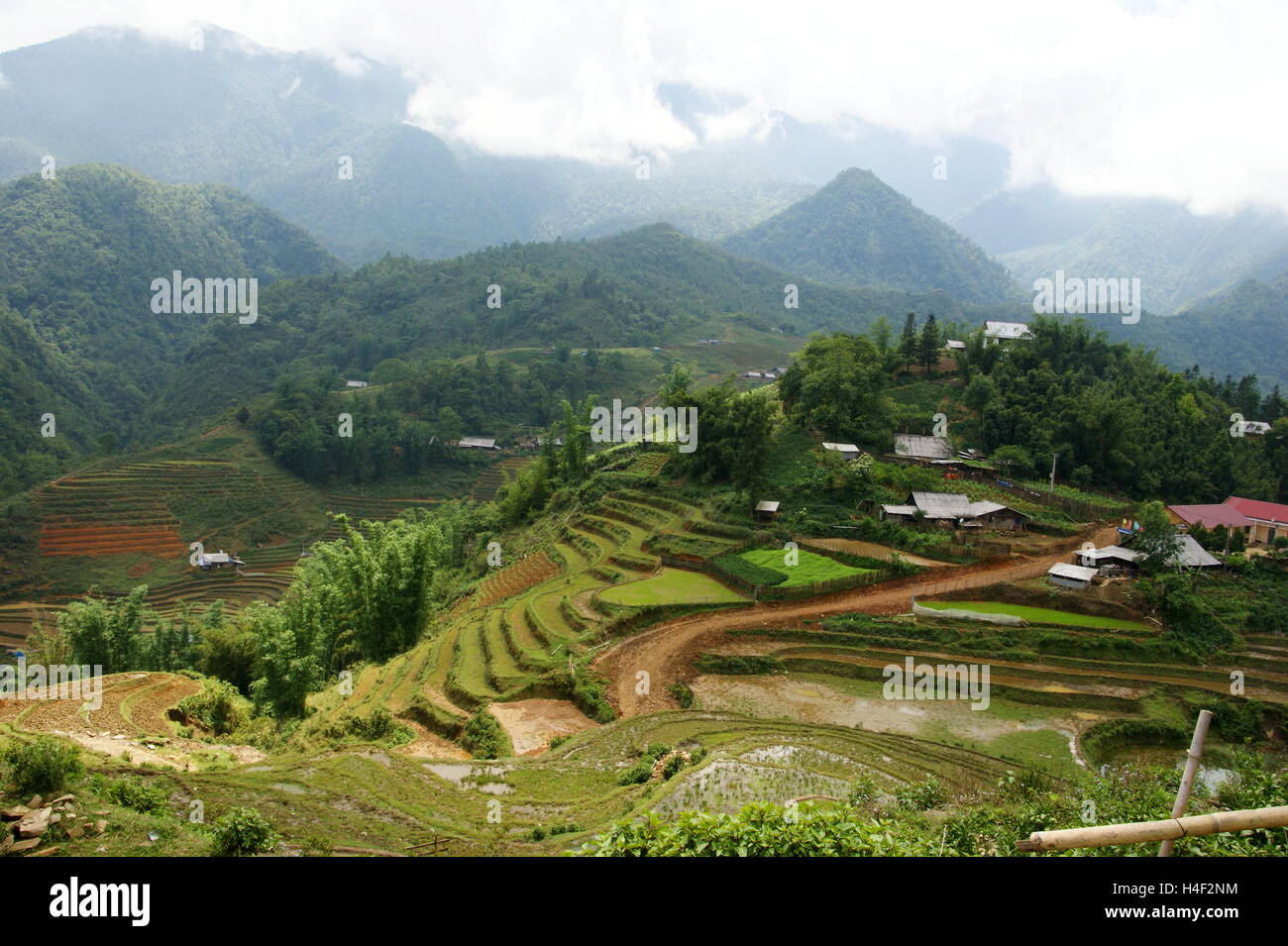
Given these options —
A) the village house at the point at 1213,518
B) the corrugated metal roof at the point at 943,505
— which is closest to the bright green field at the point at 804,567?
the corrugated metal roof at the point at 943,505

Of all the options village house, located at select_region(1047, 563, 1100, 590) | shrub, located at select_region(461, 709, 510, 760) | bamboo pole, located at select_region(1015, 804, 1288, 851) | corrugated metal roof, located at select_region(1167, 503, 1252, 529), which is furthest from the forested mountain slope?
bamboo pole, located at select_region(1015, 804, 1288, 851)

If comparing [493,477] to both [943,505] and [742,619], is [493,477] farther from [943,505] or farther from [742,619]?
[742,619]

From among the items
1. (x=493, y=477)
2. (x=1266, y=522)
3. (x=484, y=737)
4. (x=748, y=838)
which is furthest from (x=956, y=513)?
(x=493, y=477)

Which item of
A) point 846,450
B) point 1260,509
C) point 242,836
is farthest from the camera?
point 846,450

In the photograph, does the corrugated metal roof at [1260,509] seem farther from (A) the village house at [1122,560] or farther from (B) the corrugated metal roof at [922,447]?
(B) the corrugated metal roof at [922,447]
